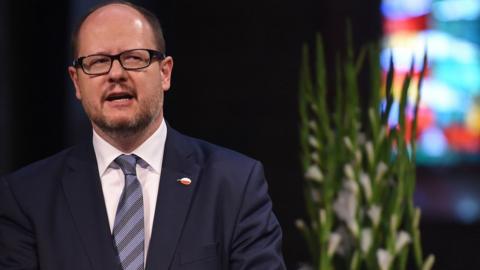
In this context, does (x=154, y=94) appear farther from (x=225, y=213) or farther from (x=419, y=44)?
(x=419, y=44)

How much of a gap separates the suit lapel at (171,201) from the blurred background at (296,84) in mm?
2992

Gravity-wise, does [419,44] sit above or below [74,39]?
below

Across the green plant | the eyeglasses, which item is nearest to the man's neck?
the eyeglasses

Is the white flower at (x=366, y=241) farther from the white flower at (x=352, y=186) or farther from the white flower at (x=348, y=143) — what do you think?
the white flower at (x=348, y=143)

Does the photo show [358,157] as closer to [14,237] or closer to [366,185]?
[366,185]

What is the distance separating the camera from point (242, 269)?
1560 millimetres

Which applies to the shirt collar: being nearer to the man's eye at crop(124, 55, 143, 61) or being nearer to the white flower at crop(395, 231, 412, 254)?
the man's eye at crop(124, 55, 143, 61)

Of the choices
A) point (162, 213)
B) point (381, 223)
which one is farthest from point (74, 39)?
point (381, 223)

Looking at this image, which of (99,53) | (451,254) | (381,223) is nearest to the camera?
(99,53)

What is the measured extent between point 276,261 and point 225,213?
4.7 inches

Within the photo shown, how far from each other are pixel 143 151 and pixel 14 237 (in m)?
0.26

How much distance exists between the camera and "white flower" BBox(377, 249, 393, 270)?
2729 mm

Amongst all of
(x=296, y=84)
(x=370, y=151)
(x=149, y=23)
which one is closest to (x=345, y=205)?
(x=370, y=151)

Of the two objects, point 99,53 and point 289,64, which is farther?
point 289,64
